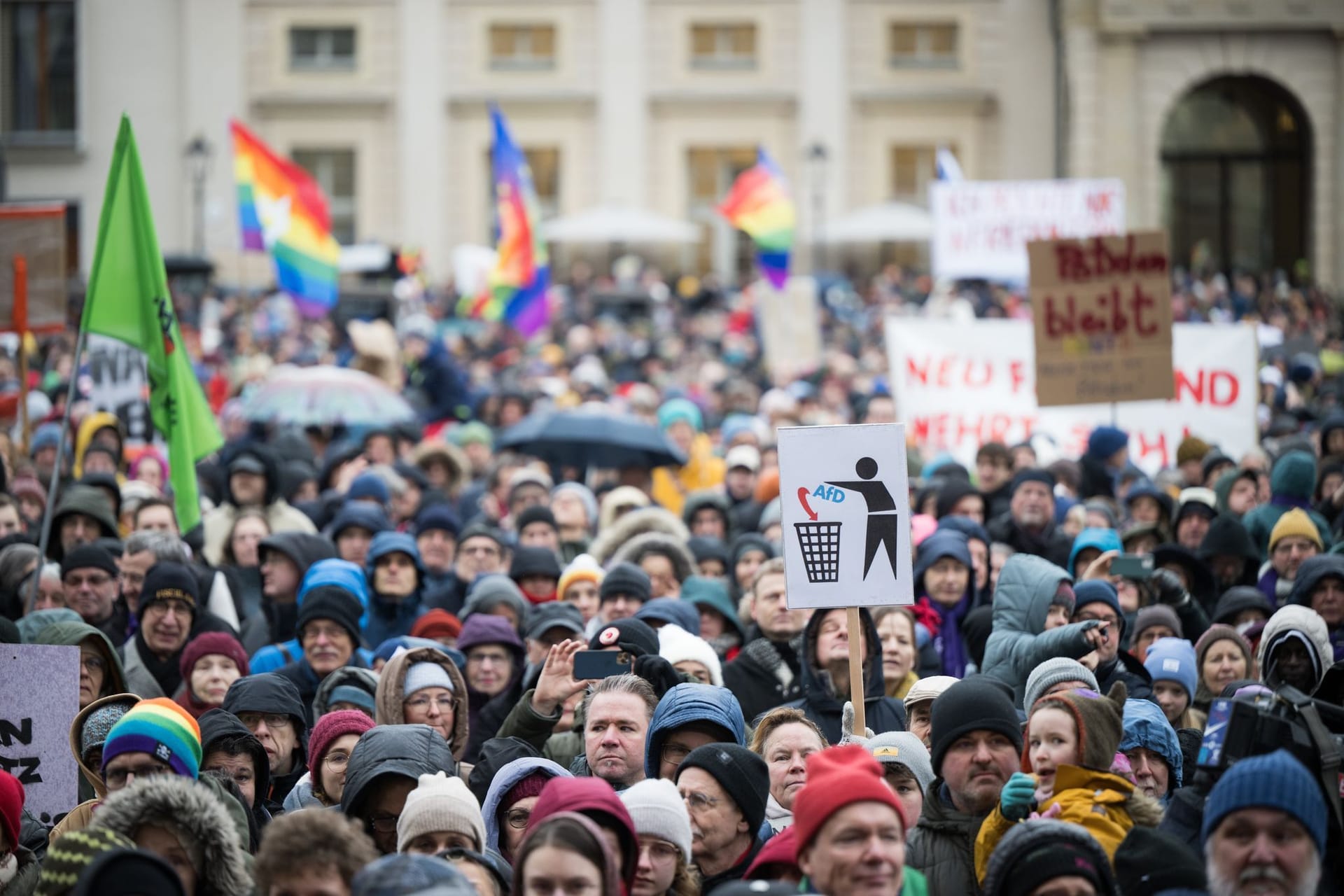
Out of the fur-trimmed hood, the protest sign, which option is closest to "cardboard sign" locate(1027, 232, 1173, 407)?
the fur-trimmed hood

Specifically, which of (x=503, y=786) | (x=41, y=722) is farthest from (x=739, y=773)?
(x=41, y=722)

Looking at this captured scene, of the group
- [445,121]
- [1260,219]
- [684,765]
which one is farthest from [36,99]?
[684,765]

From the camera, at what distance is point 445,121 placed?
4091 centimetres

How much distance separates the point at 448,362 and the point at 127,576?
28.1 feet

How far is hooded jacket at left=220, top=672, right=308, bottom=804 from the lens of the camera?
6.26 m

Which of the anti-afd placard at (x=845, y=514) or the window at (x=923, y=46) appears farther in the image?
the window at (x=923, y=46)

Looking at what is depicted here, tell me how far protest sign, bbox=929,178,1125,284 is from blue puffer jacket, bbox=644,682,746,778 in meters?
15.3

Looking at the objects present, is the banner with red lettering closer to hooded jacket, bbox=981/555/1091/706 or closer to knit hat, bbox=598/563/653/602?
knit hat, bbox=598/563/653/602

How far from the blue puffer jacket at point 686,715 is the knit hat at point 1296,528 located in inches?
139

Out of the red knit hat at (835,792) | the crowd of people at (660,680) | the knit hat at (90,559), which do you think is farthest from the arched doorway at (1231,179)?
the red knit hat at (835,792)

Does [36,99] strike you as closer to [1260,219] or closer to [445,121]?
[445,121]

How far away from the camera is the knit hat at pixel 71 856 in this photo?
445cm

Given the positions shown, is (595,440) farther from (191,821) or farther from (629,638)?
(191,821)

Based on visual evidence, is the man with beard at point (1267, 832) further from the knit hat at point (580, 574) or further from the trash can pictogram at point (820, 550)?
the knit hat at point (580, 574)
